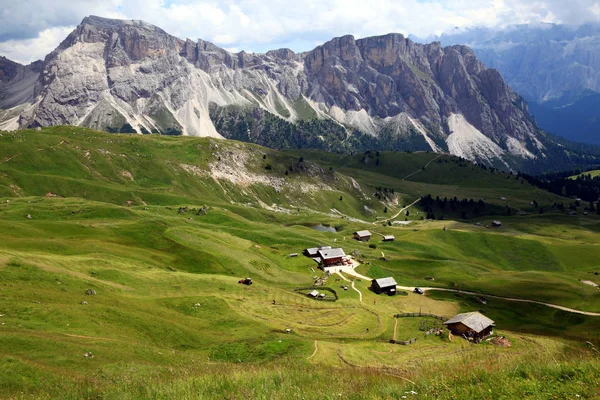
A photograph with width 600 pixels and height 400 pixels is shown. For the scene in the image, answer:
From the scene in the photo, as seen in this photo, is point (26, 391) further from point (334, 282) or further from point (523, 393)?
point (334, 282)

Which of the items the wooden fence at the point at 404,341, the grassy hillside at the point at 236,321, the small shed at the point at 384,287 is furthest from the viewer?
the small shed at the point at 384,287

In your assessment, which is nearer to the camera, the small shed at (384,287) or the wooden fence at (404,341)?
the wooden fence at (404,341)

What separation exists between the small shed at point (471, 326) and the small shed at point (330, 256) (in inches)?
2311

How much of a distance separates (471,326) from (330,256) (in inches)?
2560

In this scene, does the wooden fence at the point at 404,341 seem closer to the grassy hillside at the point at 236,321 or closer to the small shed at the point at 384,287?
the grassy hillside at the point at 236,321

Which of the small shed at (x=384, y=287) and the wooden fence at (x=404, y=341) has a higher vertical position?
the wooden fence at (x=404, y=341)

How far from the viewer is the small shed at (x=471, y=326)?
78.1 m

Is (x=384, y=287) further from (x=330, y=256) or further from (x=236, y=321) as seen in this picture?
(x=236, y=321)

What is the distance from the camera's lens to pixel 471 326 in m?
78.9

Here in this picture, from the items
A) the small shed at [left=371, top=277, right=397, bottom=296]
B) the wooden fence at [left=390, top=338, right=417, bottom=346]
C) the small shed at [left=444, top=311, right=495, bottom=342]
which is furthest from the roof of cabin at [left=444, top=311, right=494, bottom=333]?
the small shed at [left=371, top=277, right=397, bottom=296]

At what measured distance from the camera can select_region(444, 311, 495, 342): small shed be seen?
256ft

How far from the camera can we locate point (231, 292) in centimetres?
8881

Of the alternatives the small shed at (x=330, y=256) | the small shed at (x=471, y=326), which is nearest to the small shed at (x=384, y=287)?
the small shed at (x=330, y=256)

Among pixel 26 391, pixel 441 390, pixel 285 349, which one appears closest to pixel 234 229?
pixel 285 349
